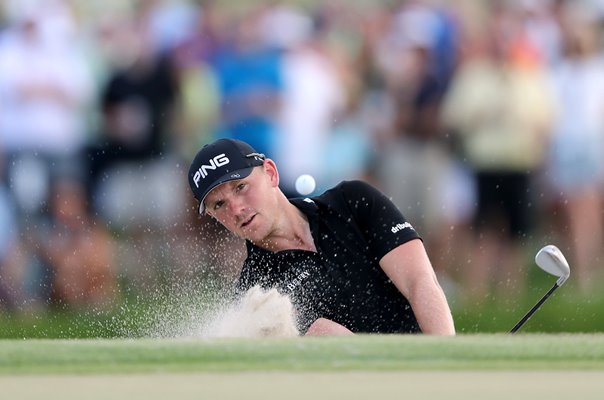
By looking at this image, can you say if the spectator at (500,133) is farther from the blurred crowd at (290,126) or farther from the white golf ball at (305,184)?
the white golf ball at (305,184)

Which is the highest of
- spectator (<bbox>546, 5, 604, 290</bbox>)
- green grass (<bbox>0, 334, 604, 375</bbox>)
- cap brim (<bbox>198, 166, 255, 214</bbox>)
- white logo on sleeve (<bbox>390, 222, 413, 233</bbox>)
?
cap brim (<bbox>198, 166, 255, 214</bbox>)

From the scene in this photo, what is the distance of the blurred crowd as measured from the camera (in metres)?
11.5

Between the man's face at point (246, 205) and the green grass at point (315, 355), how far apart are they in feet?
5.07

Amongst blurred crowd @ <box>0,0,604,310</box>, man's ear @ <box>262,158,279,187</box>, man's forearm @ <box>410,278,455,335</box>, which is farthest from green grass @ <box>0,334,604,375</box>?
blurred crowd @ <box>0,0,604,310</box>

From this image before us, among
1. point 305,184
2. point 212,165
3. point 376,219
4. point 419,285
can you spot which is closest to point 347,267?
point 376,219

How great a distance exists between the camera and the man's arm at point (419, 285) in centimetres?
681

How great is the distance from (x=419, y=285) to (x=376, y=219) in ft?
1.51

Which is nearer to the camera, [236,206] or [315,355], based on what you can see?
[315,355]

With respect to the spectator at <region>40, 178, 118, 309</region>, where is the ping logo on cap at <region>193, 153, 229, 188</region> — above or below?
above

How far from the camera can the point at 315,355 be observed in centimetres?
509

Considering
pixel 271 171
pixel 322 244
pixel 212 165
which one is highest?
pixel 212 165

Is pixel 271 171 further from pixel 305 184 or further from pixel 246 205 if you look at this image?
pixel 246 205

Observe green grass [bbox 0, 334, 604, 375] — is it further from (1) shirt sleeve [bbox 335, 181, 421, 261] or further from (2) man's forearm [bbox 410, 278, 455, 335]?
(1) shirt sleeve [bbox 335, 181, 421, 261]

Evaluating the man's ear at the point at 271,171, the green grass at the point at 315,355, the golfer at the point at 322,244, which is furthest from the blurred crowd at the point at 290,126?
the green grass at the point at 315,355
